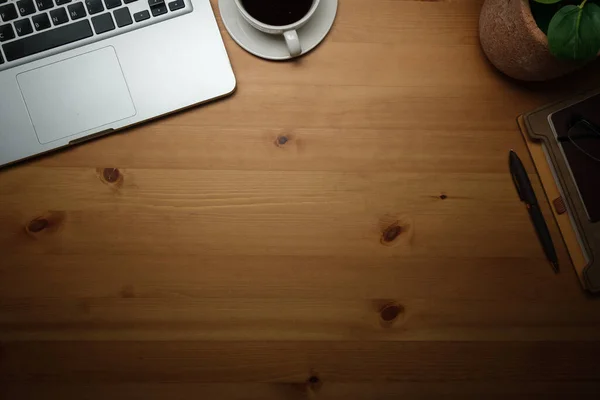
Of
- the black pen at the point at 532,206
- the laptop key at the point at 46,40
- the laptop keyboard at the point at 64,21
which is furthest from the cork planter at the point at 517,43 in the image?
the laptop key at the point at 46,40

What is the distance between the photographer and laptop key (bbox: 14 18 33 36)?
635 mm

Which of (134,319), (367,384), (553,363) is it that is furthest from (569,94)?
(134,319)

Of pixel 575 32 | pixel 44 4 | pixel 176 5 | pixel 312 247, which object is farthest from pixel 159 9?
pixel 575 32

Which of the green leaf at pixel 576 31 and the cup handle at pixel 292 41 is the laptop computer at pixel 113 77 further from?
the green leaf at pixel 576 31

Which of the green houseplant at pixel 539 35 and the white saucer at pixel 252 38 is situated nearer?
the green houseplant at pixel 539 35

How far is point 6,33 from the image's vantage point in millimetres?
638

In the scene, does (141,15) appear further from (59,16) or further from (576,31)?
(576,31)

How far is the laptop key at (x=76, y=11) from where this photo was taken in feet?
2.09

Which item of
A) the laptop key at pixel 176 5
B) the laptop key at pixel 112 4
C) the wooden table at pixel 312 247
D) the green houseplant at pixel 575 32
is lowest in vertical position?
the wooden table at pixel 312 247

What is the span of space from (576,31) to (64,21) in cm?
54

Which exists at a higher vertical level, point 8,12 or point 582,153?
point 8,12

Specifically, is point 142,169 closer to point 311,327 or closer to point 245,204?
point 245,204

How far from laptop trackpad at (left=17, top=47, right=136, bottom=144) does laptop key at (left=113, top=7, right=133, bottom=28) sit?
3 centimetres

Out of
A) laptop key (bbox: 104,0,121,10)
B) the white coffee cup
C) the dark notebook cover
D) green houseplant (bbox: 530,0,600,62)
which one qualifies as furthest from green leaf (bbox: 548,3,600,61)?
laptop key (bbox: 104,0,121,10)
